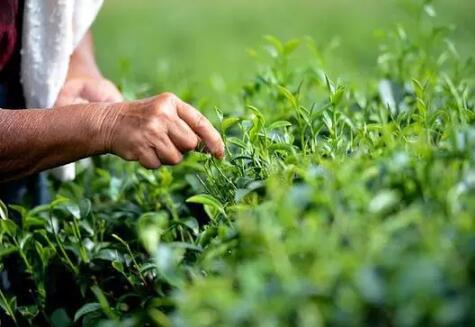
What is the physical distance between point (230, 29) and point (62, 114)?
16.2 ft

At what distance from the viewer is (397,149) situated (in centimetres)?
179

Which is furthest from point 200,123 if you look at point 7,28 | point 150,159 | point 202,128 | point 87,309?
point 7,28

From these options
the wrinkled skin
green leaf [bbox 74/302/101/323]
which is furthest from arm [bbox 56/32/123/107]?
green leaf [bbox 74/302/101/323]

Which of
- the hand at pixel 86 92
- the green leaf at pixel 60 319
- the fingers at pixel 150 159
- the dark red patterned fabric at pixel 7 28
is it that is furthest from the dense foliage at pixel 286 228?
the dark red patterned fabric at pixel 7 28

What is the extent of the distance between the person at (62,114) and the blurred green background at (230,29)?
2490 millimetres

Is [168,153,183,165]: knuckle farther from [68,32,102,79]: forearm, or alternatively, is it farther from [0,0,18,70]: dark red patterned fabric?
[68,32,102,79]: forearm

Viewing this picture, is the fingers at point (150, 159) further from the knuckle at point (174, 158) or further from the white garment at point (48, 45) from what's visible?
the white garment at point (48, 45)

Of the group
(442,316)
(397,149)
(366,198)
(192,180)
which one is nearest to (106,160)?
(192,180)

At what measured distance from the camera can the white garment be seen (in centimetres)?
278

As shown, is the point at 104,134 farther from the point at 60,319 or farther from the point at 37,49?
the point at 37,49

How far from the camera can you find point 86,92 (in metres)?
2.95

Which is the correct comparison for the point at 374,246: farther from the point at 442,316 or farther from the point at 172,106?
the point at 172,106

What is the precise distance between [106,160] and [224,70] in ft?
9.51

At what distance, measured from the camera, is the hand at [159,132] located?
6.86ft
